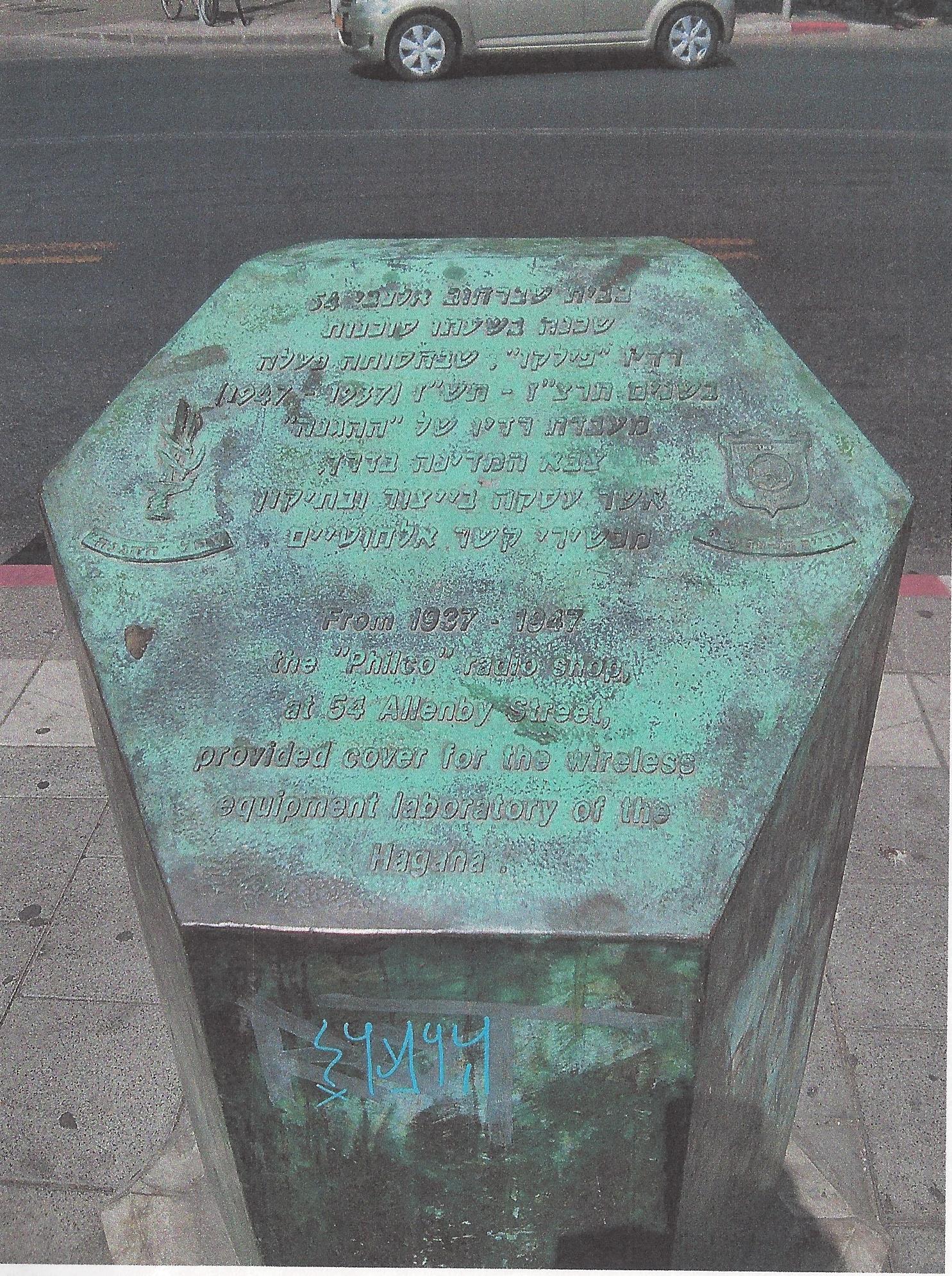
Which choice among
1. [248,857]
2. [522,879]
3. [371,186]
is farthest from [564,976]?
[371,186]

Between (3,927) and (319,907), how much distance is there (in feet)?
6.85

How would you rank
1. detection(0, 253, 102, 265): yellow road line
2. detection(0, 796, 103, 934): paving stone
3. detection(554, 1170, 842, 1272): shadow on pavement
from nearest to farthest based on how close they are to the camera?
detection(554, 1170, 842, 1272): shadow on pavement
detection(0, 796, 103, 934): paving stone
detection(0, 253, 102, 265): yellow road line

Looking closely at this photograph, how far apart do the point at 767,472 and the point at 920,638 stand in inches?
106

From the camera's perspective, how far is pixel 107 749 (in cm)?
193

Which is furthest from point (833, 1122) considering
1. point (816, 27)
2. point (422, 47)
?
point (816, 27)

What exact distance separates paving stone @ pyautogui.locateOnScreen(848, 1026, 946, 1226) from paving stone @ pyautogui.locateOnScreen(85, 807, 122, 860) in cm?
210

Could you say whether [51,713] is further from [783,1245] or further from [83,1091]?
[783,1245]

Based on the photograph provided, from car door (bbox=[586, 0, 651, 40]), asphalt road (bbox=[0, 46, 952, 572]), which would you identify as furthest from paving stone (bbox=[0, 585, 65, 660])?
car door (bbox=[586, 0, 651, 40])

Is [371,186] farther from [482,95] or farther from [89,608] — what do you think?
[89,608]

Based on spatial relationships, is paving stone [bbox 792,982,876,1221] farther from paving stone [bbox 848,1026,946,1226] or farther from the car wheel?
the car wheel

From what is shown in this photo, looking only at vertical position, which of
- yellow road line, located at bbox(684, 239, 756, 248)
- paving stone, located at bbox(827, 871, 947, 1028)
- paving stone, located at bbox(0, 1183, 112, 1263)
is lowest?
paving stone, located at bbox(0, 1183, 112, 1263)

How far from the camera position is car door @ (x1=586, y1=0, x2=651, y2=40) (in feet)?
33.5

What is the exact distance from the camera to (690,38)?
10.9 m

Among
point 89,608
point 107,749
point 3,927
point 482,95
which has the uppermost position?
point 89,608
